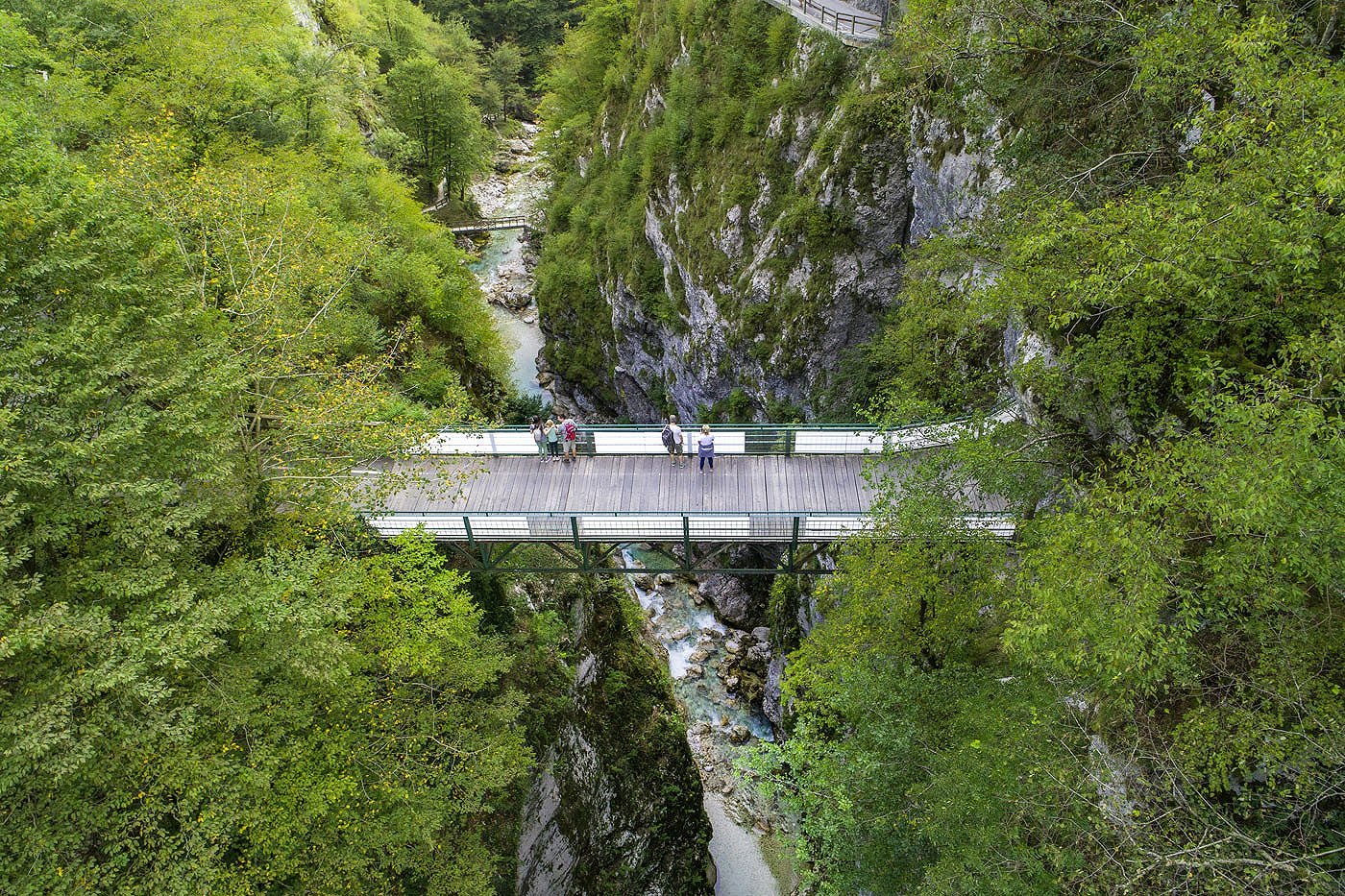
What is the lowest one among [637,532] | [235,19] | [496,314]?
[496,314]

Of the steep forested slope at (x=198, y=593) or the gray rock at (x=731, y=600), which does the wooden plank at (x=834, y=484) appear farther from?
the gray rock at (x=731, y=600)

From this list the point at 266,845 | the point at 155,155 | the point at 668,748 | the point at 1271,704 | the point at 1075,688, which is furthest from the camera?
the point at 668,748

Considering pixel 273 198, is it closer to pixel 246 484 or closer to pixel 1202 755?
pixel 246 484

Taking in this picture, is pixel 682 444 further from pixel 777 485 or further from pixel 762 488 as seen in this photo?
pixel 777 485

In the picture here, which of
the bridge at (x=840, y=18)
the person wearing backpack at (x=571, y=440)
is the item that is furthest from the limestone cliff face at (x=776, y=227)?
the person wearing backpack at (x=571, y=440)

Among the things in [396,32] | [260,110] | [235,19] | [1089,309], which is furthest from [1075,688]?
[396,32]

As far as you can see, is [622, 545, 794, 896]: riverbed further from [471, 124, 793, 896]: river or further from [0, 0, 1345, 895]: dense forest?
[0, 0, 1345, 895]: dense forest
